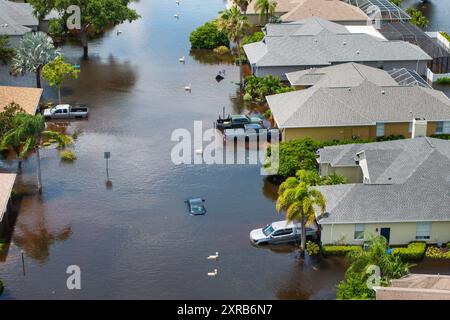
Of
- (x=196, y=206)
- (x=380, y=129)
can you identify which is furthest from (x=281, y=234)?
(x=380, y=129)

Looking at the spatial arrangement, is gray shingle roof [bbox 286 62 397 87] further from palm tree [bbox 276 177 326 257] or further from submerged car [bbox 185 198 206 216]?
palm tree [bbox 276 177 326 257]

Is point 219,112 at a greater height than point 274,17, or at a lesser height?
lesser

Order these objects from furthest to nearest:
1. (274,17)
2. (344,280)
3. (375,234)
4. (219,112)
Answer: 1. (274,17)
2. (219,112)
3. (375,234)
4. (344,280)

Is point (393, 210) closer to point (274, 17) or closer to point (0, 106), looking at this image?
point (0, 106)

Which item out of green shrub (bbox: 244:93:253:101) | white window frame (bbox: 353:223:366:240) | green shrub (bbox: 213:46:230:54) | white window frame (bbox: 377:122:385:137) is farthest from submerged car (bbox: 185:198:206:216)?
green shrub (bbox: 213:46:230:54)

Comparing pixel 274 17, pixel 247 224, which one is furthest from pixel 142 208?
pixel 274 17

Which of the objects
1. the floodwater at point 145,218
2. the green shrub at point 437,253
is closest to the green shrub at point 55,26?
the floodwater at point 145,218
